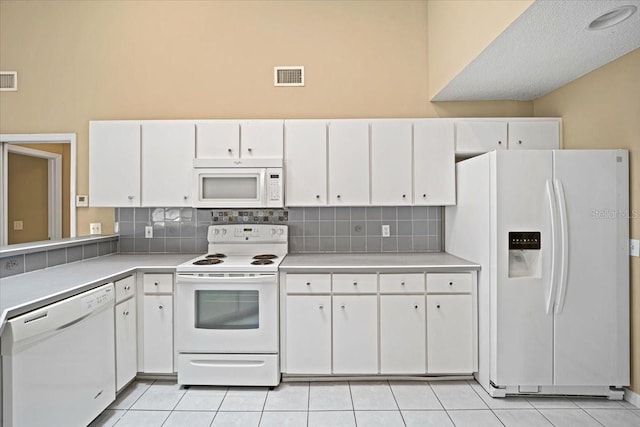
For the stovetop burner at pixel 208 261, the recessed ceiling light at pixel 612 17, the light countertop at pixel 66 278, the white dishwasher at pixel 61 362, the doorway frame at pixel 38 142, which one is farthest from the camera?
the doorway frame at pixel 38 142

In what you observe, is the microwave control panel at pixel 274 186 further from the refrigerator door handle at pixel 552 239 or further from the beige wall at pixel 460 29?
the refrigerator door handle at pixel 552 239

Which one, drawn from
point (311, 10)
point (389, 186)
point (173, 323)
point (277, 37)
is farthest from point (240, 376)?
point (311, 10)

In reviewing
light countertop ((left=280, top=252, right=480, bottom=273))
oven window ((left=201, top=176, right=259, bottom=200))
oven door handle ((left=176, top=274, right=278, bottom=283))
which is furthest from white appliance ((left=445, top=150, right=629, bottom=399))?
oven window ((left=201, top=176, right=259, bottom=200))

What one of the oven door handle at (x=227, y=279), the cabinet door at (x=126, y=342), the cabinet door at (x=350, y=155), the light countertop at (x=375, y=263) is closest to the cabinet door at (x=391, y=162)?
the cabinet door at (x=350, y=155)

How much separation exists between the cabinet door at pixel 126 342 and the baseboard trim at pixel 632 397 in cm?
349

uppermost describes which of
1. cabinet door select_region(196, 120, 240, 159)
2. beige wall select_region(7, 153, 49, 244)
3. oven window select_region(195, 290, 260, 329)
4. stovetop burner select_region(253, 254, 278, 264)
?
cabinet door select_region(196, 120, 240, 159)

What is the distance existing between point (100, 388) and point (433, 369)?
2285 mm

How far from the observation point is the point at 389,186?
3.21 m

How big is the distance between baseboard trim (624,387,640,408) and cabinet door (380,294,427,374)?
1338mm

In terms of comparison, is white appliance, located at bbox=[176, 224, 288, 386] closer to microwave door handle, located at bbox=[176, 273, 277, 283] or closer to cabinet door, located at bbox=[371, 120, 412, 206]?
microwave door handle, located at bbox=[176, 273, 277, 283]

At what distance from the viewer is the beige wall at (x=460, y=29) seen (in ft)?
7.11

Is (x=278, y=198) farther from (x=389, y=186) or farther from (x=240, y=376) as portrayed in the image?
(x=240, y=376)

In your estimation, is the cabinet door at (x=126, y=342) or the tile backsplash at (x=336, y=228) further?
the tile backsplash at (x=336, y=228)

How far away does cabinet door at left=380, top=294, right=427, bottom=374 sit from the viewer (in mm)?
2830
